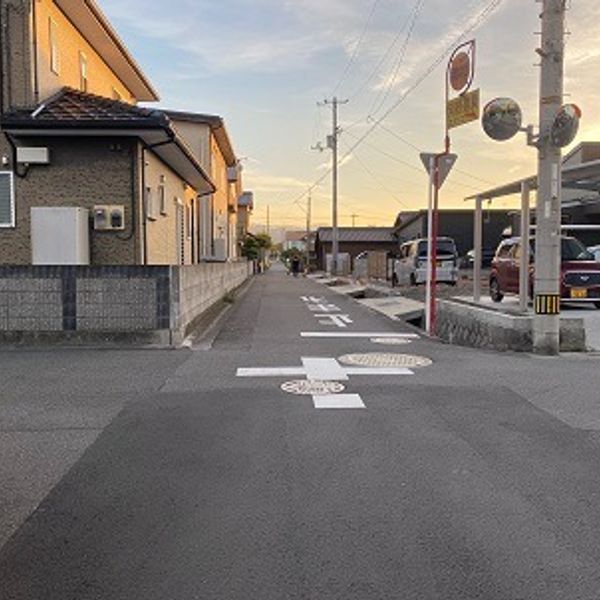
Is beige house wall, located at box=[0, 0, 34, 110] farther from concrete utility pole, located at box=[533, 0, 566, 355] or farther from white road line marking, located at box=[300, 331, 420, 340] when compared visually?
concrete utility pole, located at box=[533, 0, 566, 355]

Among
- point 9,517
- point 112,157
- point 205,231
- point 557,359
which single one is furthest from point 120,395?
point 205,231

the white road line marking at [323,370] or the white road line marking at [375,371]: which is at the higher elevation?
the white road line marking at [323,370]

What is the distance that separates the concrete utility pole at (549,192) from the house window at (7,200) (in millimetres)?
9445

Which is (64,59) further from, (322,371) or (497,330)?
(497,330)

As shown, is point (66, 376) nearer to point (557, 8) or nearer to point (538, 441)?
point (538, 441)

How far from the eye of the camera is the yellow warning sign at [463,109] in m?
11.0

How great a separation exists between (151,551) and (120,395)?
379 centimetres

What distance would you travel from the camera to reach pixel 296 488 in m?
4.38

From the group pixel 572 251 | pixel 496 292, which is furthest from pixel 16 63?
pixel 496 292

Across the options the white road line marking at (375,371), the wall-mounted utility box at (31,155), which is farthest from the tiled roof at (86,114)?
the white road line marking at (375,371)

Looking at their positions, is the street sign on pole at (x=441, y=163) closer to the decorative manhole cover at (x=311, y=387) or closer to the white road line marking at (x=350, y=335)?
the white road line marking at (x=350, y=335)

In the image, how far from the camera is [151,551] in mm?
3496

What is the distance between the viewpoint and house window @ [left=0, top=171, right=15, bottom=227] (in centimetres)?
1268

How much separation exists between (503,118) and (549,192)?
1297 millimetres
